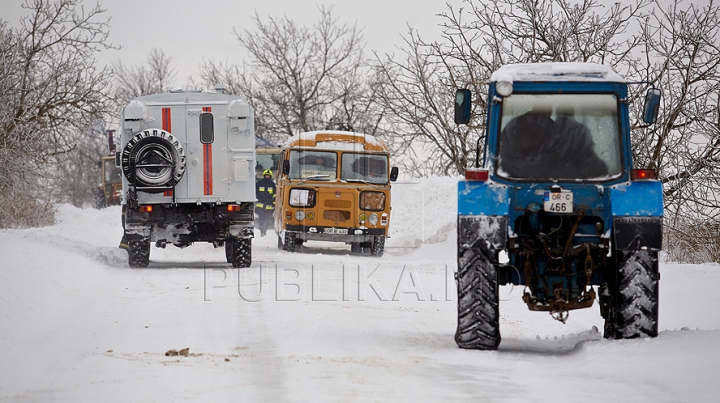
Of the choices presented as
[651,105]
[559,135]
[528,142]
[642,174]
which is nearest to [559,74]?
[559,135]

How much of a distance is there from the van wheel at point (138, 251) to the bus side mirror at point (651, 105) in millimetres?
10523

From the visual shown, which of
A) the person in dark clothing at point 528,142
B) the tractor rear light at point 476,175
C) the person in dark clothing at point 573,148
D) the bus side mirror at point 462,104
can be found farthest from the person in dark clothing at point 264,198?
the tractor rear light at point 476,175

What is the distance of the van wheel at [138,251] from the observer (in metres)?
17.0

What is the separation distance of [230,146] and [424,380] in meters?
10.9

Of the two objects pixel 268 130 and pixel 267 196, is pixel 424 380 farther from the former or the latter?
pixel 268 130

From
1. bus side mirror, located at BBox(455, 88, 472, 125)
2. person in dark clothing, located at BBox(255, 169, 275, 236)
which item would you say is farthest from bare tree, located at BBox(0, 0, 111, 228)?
bus side mirror, located at BBox(455, 88, 472, 125)

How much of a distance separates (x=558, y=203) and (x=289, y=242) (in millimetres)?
14288

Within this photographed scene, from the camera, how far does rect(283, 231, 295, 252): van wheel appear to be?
22.0 m

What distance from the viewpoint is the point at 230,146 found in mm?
17047

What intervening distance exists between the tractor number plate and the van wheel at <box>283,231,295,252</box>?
14.1 meters

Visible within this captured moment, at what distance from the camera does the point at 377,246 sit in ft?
73.9

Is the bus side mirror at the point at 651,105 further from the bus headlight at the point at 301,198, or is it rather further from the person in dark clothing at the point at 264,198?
the person in dark clothing at the point at 264,198

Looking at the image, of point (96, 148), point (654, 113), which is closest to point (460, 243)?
point (654, 113)

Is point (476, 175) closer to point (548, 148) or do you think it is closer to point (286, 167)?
point (548, 148)
